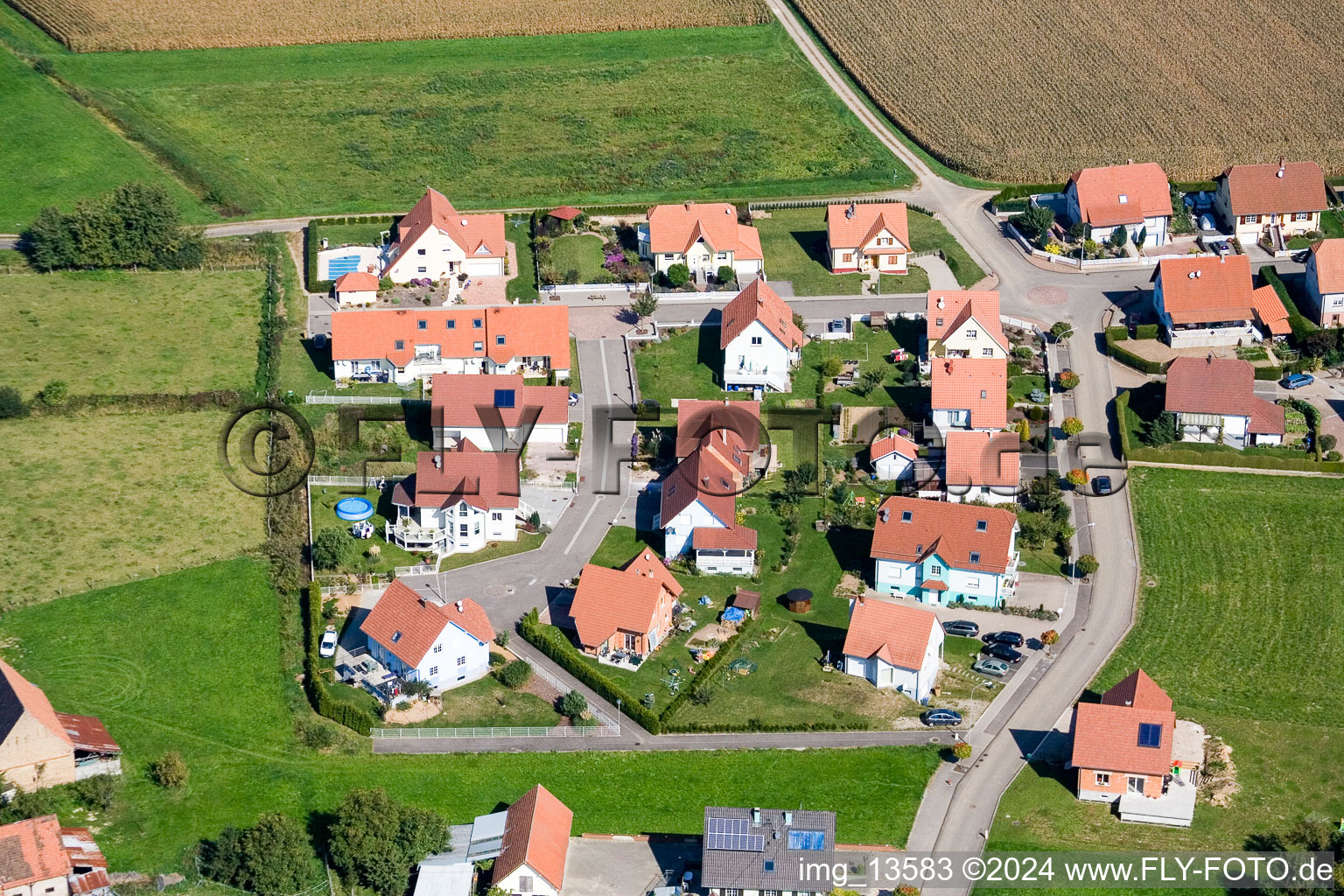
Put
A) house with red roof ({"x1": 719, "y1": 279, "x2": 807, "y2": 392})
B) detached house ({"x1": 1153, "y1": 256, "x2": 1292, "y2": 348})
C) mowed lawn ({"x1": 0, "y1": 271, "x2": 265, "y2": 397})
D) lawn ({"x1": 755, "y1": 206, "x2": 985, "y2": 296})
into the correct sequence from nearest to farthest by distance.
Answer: mowed lawn ({"x1": 0, "y1": 271, "x2": 265, "y2": 397}) < house with red roof ({"x1": 719, "y1": 279, "x2": 807, "y2": 392}) < detached house ({"x1": 1153, "y1": 256, "x2": 1292, "y2": 348}) < lawn ({"x1": 755, "y1": 206, "x2": 985, "y2": 296})

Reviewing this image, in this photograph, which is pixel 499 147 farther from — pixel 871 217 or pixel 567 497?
pixel 567 497

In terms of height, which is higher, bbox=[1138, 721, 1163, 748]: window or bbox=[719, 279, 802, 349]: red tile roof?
bbox=[719, 279, 802, 349]: red tile roof

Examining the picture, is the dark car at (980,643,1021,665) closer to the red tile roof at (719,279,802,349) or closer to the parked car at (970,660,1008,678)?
the parked car at (970,660,1008,678)

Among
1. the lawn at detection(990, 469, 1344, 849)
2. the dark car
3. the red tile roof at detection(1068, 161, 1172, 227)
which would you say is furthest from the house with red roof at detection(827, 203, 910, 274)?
the dark car

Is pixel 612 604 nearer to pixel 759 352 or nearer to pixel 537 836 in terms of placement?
pixel 537 836

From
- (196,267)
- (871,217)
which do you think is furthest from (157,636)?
(871,217)

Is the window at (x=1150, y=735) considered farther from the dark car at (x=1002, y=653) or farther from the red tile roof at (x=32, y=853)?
the red tile roof at (x=32, y=853)

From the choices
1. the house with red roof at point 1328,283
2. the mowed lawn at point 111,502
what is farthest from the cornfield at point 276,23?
the house with red roof at point 1328,283
